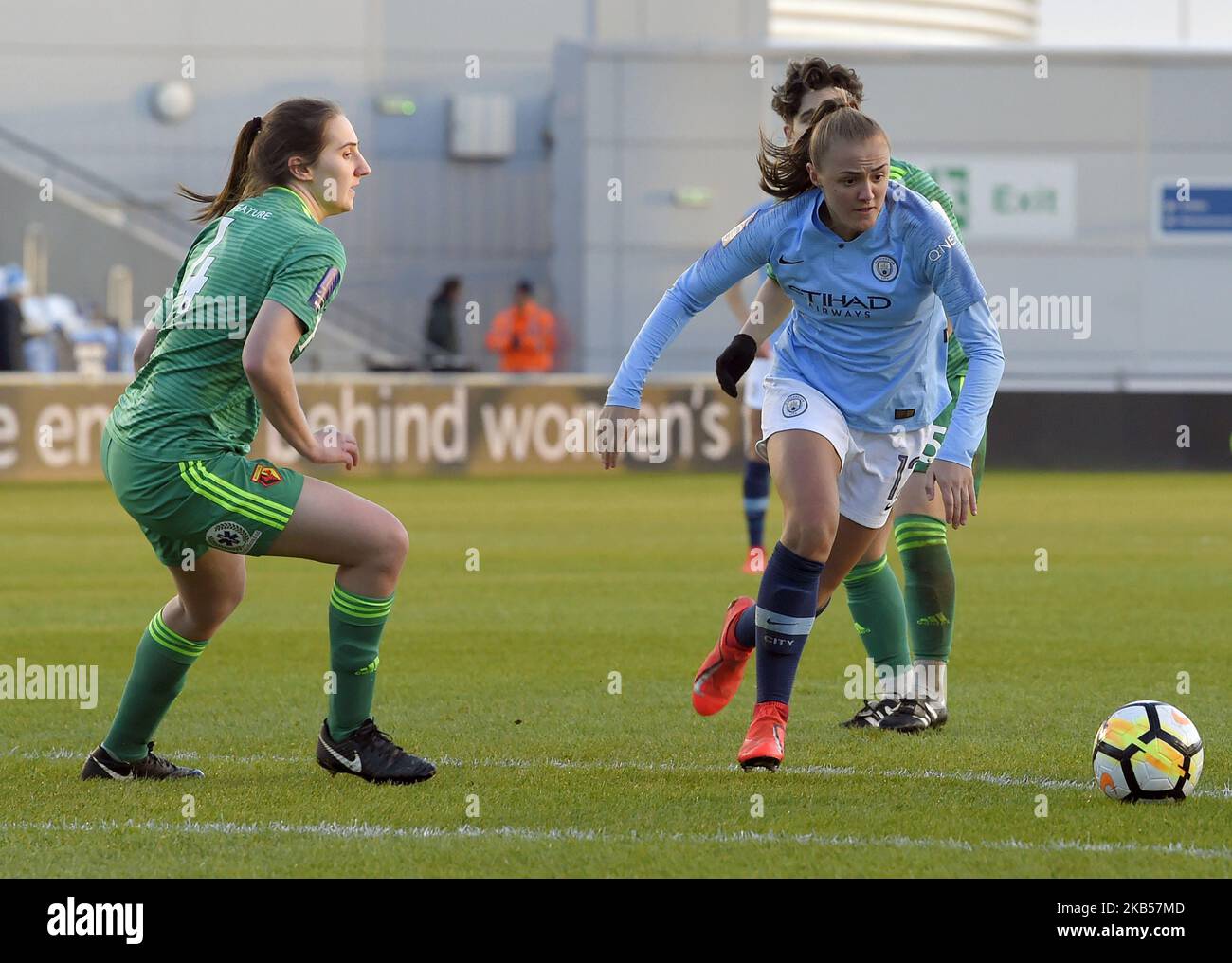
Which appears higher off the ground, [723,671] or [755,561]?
[755,561]

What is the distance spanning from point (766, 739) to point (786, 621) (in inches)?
14.5

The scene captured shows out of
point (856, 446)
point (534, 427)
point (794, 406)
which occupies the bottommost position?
point (856, 446)

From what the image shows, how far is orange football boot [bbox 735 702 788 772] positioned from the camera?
5.79 meters

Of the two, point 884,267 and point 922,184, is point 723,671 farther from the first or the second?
point 922,184

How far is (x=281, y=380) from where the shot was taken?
16.6ft

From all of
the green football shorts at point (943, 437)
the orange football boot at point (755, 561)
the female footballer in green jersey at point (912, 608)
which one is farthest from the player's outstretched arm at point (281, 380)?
the orange football boot at point (755, 561)

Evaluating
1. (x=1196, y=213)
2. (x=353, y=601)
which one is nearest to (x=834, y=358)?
(x=353, y=601)

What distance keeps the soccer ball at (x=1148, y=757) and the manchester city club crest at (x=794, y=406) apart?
1.33 meters

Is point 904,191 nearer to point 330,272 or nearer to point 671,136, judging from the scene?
point 330,272

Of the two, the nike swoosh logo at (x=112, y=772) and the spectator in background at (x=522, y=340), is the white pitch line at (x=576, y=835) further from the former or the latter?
the spectator in background at (x=522, y=340)

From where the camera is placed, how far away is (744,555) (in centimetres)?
1341

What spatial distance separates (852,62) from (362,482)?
10.8 metres

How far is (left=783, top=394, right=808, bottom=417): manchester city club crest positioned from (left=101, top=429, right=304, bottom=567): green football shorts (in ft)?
5.19
